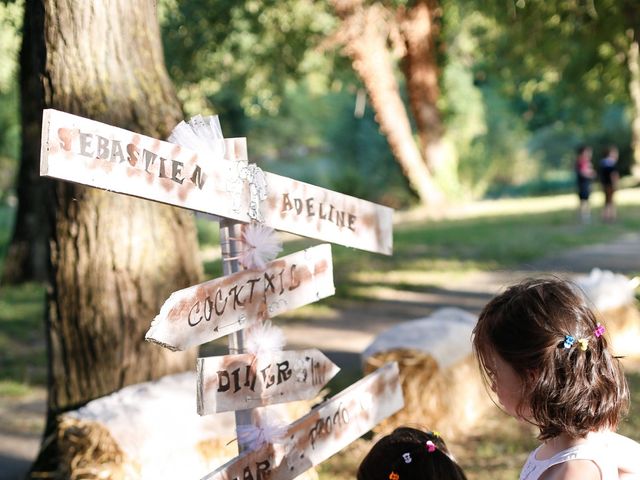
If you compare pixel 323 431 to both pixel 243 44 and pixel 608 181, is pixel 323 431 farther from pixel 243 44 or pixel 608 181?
pixel 243 44

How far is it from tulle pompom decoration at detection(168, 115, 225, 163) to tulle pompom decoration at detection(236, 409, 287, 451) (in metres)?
0.93

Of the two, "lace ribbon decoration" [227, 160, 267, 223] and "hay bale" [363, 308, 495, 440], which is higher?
"lace ribbon decoration" [227, 160, 267, 223]

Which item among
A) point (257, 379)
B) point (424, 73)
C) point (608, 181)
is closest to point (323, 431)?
point (257, 379)

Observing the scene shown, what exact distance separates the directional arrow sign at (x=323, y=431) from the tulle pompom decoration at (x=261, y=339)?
307 mm

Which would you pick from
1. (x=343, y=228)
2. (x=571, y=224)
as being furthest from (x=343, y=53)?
Answer: (x=343, y=228)

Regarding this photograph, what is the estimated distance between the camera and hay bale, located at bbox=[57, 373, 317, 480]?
13.2ft

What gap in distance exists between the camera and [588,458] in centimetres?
232

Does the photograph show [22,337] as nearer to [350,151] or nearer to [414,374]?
[414,374]

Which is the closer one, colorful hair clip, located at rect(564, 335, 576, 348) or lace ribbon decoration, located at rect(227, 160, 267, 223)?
colorful hair clip, located at rect(564, 335, 576, 348)

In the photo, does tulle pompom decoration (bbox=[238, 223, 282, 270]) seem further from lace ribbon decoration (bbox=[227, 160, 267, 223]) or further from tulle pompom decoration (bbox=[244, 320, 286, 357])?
tulle pompom decoration (bbox=[244, 320, 286, 357])

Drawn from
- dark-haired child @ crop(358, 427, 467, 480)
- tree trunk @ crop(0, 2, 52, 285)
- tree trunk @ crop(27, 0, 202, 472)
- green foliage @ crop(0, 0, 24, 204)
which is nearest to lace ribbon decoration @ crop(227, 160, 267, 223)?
dark-haired child @ crop(358, 427, 467, 480)

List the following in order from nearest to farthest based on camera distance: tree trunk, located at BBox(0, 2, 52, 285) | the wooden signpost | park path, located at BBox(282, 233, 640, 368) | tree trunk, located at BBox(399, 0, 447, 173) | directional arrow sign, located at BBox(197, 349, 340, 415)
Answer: the wooden signpost → directional arrow sign, located at BBox(197, 349, 340, 415) → park path, located at BBox(282, 233, 640, 368) → tree trunk, located at BBox(0, 2, 52, 285) → tree trunk, located at BBox(399, 0, 447, 173)

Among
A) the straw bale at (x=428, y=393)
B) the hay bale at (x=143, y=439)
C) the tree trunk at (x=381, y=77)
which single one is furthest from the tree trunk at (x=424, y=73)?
the hay bale at (x=143, y=439)

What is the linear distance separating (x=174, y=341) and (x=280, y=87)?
2045cm
